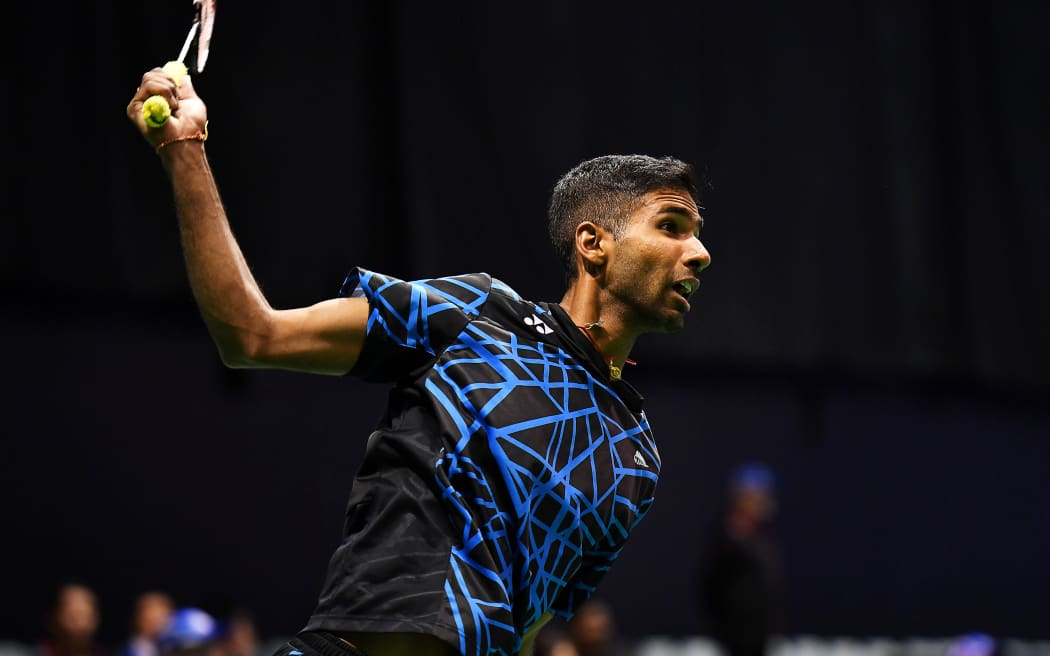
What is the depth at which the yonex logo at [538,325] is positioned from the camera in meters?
2.41

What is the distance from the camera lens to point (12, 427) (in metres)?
6.75

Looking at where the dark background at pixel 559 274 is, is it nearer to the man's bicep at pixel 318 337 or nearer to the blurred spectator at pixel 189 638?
the blurred spectator at pixel 189 638

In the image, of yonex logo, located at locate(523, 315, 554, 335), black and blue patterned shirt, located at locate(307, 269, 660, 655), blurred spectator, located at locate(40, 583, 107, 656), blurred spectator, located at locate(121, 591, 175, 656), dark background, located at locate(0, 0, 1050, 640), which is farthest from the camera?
dark background, located at locate(0, 0, 1050, 640)

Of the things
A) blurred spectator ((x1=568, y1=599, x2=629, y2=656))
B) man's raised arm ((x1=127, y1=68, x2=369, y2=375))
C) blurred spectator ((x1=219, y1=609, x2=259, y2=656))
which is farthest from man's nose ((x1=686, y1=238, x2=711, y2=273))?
blurred spectator ((x1=568, y1=599, x2=629, y2=656))

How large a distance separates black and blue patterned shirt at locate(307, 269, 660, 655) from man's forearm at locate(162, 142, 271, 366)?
0.81ft

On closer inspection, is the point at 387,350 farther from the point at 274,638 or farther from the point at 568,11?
the point at 568,11

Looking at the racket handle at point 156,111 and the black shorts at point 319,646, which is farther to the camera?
the black shorts at point 319,646

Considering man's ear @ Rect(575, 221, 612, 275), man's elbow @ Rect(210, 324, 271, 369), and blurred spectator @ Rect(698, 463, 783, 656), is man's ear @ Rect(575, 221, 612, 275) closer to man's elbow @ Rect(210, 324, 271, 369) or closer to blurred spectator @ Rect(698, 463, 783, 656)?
man's elbow @ Rect(210, 324, 271, 369)

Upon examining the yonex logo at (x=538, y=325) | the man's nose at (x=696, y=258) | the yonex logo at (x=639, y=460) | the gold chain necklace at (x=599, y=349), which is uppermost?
the man's nose at (x=696, y=258)

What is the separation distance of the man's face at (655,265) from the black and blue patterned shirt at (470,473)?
5.0 inches

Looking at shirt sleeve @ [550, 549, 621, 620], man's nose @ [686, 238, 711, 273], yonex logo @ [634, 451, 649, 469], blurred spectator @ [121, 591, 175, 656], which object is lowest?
blurred spectator @ [121, 591, 175, 656]

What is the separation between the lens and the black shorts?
2.17 m

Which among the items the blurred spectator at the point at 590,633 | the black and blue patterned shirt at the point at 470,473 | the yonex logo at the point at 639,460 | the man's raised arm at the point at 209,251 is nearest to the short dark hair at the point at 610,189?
the black and blue patterned shirt at the point at 470,473

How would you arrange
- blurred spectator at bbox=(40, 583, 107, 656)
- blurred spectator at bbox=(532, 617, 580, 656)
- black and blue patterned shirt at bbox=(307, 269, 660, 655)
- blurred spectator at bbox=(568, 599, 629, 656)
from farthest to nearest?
blurred spectator at bbox=(568, 599, 629, 656) → blurred spectator at bbox=(40, 583, 107, 656) → blurred spectator at bbox=(532, 617, 580, 656) → black and blue patterned shirt at bbox=(307, 269, 660, 655)
